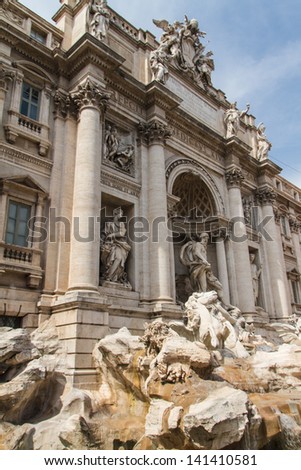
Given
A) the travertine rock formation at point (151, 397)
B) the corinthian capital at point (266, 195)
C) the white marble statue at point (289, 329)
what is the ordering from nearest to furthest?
the travertine rock formation at point (151, 397), the white marble statue at point (289, 329), the corinthian capital at point (266, 195)

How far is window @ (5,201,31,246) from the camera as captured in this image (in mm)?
11109

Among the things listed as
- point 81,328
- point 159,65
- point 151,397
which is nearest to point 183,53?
point 159,65

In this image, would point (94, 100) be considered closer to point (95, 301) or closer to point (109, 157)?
point (109, 157)

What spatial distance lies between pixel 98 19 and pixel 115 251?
344 inches

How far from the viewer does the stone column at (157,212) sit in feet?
43.5

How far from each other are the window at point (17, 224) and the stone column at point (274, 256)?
13.7 m

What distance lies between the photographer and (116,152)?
14281 mm

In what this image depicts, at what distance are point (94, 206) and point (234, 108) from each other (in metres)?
12.9

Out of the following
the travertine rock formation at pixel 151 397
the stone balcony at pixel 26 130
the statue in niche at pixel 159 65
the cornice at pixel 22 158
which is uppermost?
the statue in niche at pixel 159 65

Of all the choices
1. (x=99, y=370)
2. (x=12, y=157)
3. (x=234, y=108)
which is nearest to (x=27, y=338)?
(x=99, y=370)

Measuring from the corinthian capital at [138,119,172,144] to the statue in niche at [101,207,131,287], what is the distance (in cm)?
375

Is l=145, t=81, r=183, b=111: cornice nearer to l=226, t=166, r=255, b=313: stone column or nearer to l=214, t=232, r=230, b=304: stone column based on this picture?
l=226, t=166, r=255, b=313: stone column

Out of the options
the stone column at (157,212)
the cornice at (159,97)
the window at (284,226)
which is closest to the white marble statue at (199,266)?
the stone column at (157,212)

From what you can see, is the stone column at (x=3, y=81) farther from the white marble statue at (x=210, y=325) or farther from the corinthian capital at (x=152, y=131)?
the white marble statue at (x=210, y=325)
